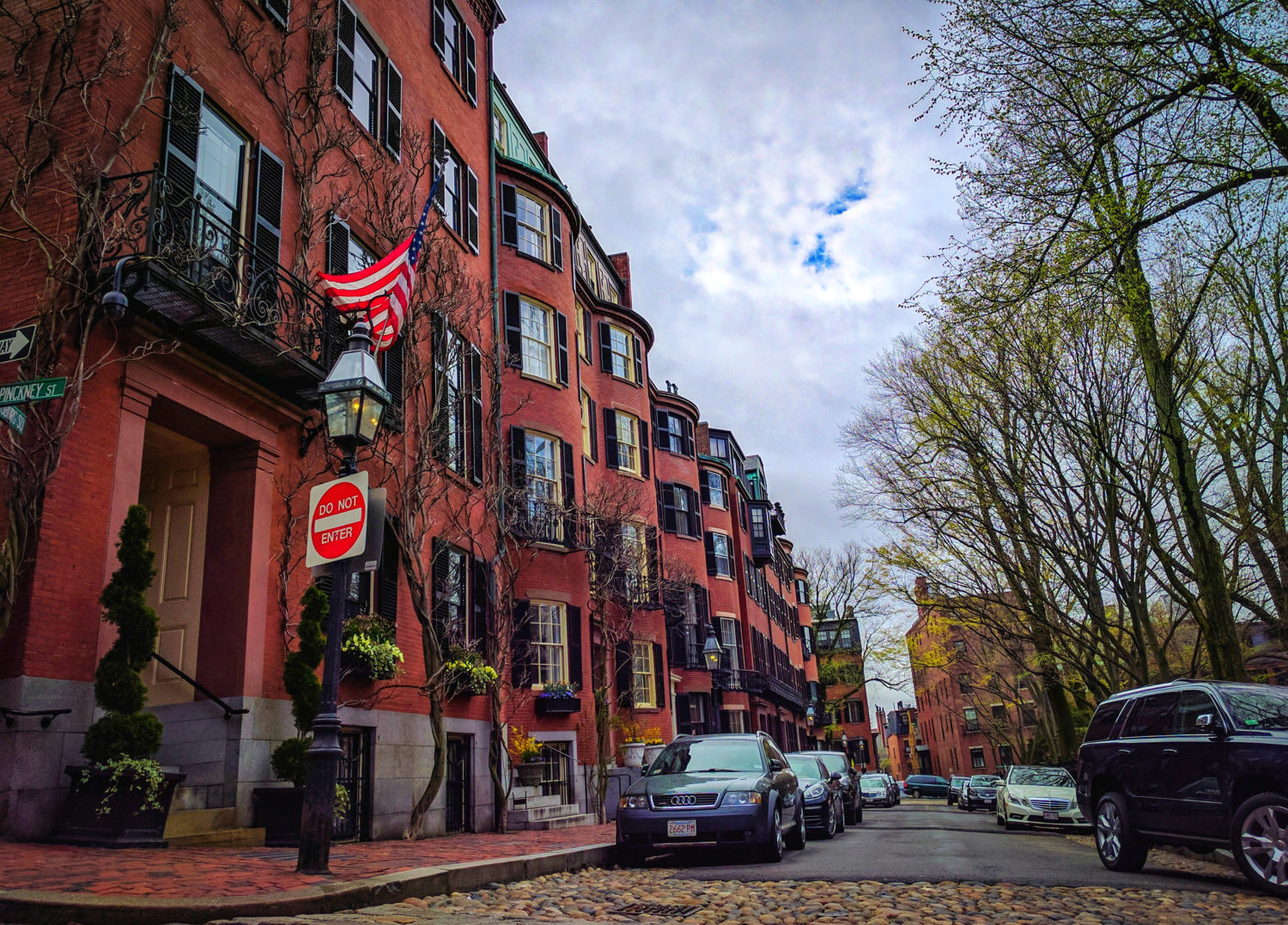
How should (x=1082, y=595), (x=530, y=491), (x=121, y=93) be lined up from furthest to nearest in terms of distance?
(x=530, y=491)
(x=1082, y=595)
(x=121, y=93)

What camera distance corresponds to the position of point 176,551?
35.8ft

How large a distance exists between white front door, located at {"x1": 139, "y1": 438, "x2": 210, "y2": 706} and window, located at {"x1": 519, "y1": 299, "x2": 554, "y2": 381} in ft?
33.2

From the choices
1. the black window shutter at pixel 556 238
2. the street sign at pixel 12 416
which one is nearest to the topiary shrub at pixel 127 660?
the street sign at pixel 12 416

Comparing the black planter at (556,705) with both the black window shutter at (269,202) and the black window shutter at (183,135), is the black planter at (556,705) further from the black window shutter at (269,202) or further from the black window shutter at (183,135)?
the black window shutter at (183,135)

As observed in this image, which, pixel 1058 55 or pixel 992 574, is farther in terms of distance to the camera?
pixel 992 574

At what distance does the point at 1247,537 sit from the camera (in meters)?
15.7

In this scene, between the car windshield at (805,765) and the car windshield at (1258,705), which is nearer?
the car windshield at (1258,705)

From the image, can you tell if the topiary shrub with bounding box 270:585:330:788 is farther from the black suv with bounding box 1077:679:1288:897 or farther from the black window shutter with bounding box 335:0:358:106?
the black suv with bounding box 1077:679:1288:897

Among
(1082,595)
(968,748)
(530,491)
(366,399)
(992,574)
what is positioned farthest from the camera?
(968,748)

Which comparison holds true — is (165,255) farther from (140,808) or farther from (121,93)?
(140,808)

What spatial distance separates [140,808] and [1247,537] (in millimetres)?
16398

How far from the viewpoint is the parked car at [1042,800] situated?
61.4 ft

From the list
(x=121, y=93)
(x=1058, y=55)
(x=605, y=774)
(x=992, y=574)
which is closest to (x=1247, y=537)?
(x=992, y=574)

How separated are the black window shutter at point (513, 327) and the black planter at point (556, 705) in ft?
22.8
